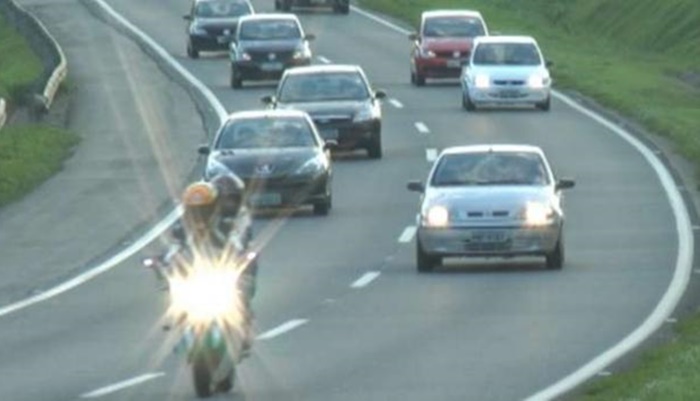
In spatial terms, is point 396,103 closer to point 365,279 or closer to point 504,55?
point 504,55

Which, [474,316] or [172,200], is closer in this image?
[474,316]

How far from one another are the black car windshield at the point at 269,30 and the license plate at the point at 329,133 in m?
17.2

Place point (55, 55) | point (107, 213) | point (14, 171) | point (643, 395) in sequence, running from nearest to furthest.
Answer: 1. point (643, 395)
2. point (107, 213)
3. point (14, 171)
4. point (55, 55)

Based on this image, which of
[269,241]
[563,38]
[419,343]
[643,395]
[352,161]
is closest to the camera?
[643,395]

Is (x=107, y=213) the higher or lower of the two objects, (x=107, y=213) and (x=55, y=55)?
the higher

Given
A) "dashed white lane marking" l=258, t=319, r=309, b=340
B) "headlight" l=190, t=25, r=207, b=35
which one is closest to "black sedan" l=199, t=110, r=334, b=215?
"dashed white lane marking" l=258, t=319, r=309, b=340

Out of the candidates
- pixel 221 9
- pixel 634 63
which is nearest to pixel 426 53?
A: pixel 634 63

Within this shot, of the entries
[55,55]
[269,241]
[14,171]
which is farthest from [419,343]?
[55,55]

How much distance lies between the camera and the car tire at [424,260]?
30.8 meters

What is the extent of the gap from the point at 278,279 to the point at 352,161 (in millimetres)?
17992

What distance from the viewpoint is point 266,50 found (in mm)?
64750

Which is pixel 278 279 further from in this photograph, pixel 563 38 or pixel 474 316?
pixel 563 38

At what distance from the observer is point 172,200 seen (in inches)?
1618

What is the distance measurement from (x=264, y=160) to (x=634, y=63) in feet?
113
